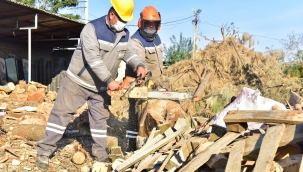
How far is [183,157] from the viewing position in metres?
3.14

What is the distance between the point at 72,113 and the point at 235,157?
2.43 metres

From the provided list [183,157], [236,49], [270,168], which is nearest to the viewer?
[270,168]

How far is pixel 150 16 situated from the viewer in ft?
17.4

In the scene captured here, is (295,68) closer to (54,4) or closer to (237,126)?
(237,126)

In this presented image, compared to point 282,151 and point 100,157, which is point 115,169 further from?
point 282,151

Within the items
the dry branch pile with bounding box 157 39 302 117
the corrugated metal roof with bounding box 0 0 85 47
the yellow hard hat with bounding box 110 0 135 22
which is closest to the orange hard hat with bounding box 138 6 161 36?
the yellow hard hat with bounding box 110 0 135 22

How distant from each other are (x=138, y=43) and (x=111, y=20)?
1.15 metres

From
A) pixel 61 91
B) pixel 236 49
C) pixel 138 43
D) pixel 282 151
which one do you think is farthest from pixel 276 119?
pixel 236 49

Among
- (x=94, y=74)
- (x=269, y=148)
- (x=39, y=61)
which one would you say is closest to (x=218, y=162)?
(x=269, y=148)

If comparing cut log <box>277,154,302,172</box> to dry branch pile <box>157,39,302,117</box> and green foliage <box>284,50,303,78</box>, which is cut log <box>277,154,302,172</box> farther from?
green foliage <box>284,50,303,78</box>

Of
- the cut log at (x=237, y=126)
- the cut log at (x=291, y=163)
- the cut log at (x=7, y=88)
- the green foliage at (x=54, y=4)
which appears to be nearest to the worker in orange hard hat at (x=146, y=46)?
the cut log at (x=237, y=126)

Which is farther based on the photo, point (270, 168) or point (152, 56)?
point (152, 56)

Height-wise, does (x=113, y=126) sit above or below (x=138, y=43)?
below

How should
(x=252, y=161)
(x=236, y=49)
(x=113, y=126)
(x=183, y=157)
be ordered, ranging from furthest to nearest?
(x=236, y=49) < (x=113, y=126) < (x=183, y=157) < (x=252, y=161)
